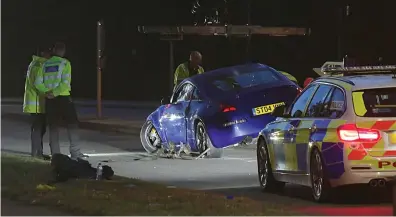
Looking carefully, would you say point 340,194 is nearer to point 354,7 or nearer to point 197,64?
point 197,64

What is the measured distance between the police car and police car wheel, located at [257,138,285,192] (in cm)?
29

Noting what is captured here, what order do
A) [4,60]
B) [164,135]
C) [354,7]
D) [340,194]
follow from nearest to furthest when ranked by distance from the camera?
[340,194], [164,135], [354,7], [4,60]

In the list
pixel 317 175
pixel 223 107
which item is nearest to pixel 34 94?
pixel 223 107

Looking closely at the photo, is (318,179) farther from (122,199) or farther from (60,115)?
(60,115)

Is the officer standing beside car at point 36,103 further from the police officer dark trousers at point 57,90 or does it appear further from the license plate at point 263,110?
the license plate at point 263,110

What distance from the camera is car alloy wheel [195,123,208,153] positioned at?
17.7 metres

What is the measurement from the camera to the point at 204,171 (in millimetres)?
16297

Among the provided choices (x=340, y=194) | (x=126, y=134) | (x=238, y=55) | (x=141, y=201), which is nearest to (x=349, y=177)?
(x=340, y=194)

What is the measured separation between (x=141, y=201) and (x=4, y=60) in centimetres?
4325

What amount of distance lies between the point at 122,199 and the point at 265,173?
2.95 m

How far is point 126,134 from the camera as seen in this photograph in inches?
1003

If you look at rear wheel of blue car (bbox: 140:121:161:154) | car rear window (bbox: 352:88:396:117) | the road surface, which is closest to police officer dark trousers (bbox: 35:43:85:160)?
the road surface

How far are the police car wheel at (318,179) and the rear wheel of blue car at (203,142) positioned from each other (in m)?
5.57

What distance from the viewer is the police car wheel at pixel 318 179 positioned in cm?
1173
